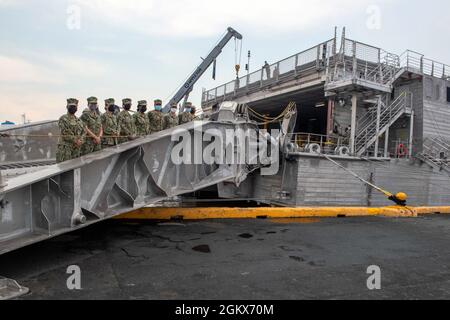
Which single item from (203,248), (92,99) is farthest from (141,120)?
(203,248)

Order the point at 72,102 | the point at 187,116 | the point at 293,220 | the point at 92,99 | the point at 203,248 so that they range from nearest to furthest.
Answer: the point at 203,248 < the point at 72,102 < the point at 92,99 < the point at 293,220 < the point at 187,116

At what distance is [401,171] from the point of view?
1500 centimetres

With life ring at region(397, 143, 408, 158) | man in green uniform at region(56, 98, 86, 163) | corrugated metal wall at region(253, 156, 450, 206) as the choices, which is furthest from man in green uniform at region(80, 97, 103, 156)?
life ring at region(397, 143, 408, 158)

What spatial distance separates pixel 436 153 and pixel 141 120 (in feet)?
49.4

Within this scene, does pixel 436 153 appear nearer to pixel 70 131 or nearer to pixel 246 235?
pixel 246 235

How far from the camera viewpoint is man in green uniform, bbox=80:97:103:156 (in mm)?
7559

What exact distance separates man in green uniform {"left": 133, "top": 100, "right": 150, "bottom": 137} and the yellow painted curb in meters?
2.00

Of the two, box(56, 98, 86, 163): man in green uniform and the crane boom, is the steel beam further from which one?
the crane boom

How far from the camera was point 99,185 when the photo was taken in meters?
5.34

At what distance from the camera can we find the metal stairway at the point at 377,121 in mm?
14695

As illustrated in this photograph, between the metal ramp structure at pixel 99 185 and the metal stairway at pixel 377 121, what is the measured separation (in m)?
8.58
